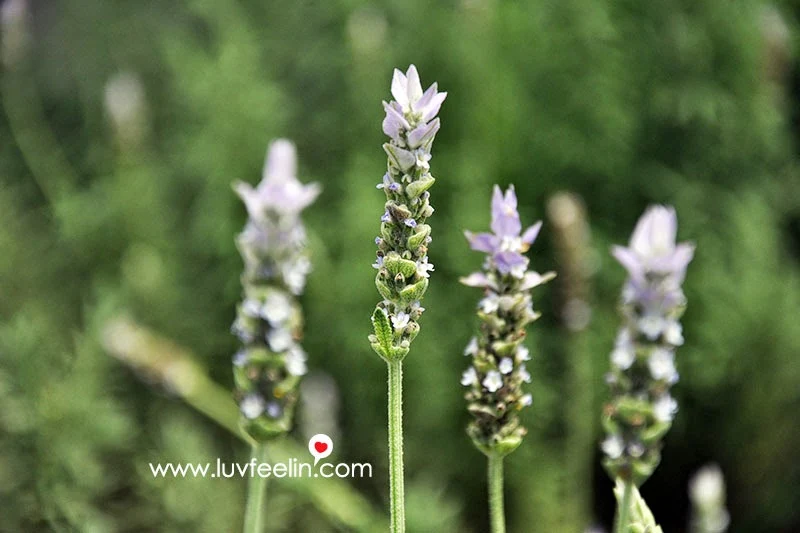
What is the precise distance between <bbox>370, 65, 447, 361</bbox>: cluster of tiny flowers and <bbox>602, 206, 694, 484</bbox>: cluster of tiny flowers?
5.5 inches

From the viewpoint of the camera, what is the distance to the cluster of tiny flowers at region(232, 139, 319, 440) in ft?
2.31

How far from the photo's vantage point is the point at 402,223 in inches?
27.4

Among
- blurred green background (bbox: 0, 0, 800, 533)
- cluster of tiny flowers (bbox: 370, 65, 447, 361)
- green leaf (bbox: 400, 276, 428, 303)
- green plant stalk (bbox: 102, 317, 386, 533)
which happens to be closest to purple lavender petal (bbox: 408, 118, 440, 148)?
cluster of tiny flowers (bbox: 370, 65, 447, 361)

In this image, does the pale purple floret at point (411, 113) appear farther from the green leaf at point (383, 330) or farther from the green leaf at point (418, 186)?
the green leaf at point (383, 330)

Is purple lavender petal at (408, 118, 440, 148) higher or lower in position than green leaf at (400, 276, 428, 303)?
higher

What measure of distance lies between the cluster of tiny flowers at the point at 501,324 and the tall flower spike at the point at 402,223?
0.05 m

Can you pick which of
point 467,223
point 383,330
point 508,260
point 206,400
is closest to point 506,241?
point 508,260

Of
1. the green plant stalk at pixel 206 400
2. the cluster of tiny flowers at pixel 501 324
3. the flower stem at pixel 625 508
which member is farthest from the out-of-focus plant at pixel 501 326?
the green plant stalk at pixel 206 400

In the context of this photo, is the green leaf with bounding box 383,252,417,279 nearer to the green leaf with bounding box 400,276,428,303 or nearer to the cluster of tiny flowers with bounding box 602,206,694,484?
the green leaf with bounding box 400,276,428,303

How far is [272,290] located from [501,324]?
0.18 m

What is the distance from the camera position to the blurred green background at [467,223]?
2062 millimetres

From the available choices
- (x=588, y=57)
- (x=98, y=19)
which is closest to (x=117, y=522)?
(x=588, y=57)

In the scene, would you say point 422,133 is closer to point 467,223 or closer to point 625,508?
point 625,508

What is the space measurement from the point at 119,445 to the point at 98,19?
63.5 inches
